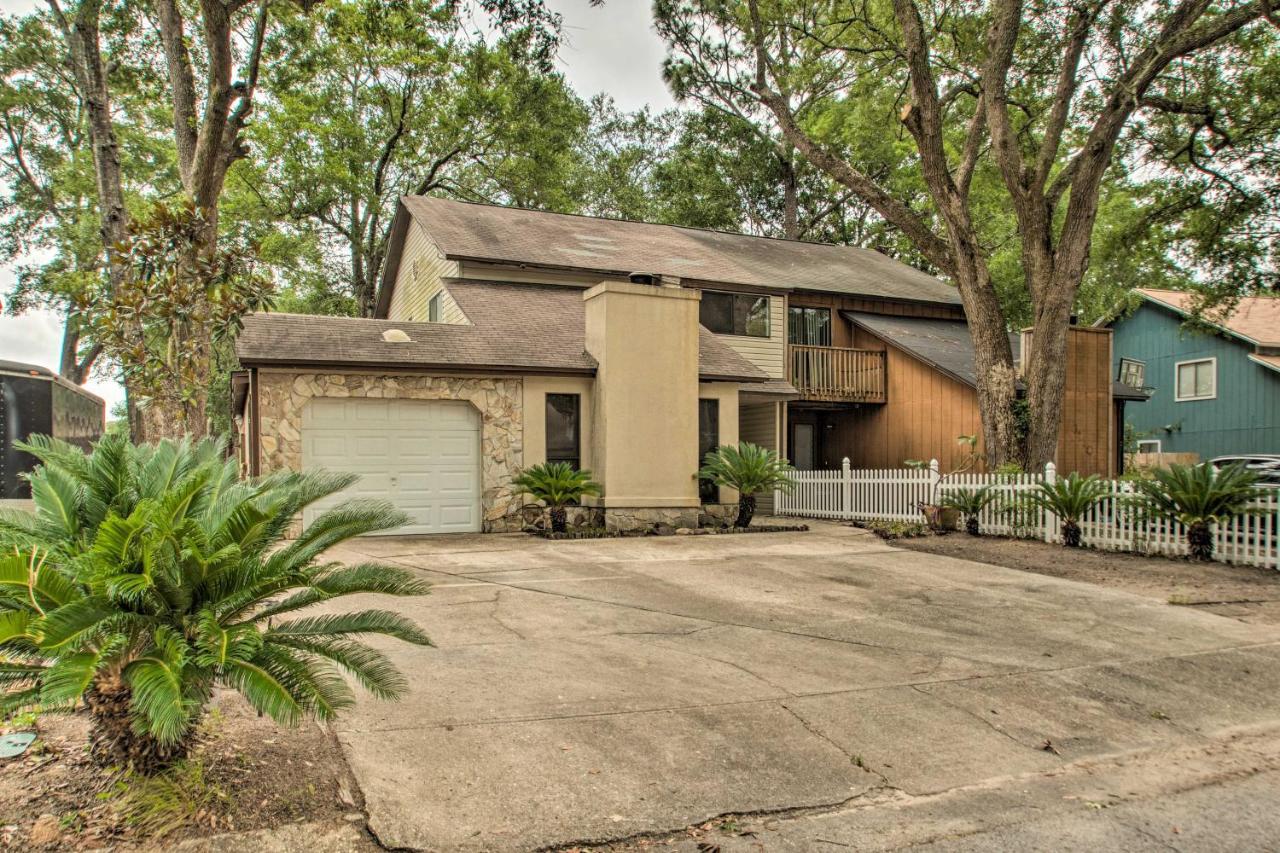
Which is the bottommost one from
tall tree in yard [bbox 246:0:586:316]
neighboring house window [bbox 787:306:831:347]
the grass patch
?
the grass patch


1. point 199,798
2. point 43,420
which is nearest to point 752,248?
point 43,420

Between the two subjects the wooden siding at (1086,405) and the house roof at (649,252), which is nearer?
the wooden siding at (1086,405)

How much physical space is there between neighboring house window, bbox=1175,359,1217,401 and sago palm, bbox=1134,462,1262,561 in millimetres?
18730

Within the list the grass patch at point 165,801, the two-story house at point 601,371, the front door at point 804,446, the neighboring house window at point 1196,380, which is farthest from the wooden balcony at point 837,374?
the grass patch at point 165,801

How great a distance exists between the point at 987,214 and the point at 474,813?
33413mm

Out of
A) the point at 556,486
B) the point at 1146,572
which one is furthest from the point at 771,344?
the point at 1146,572

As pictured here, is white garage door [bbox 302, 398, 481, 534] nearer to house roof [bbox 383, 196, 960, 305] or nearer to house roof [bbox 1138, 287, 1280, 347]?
house roof [bbox 383, 196, 960, 305]

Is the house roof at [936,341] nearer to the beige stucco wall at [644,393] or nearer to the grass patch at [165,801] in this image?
the beige stucco wall at [644,393]

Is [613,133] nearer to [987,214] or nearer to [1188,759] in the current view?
[987,214]

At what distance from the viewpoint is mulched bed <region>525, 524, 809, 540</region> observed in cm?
1291

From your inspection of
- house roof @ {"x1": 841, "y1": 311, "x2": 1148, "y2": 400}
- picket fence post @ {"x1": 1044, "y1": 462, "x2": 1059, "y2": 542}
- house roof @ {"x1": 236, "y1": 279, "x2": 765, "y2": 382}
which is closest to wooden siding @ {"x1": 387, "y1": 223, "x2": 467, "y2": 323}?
house roof @ {"x1": 236, "y1": 279, "x2": 765, "y2": 382}

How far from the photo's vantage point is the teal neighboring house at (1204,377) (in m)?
24.3

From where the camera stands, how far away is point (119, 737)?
10.7 feet

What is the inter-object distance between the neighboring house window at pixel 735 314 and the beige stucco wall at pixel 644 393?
14.7ft
